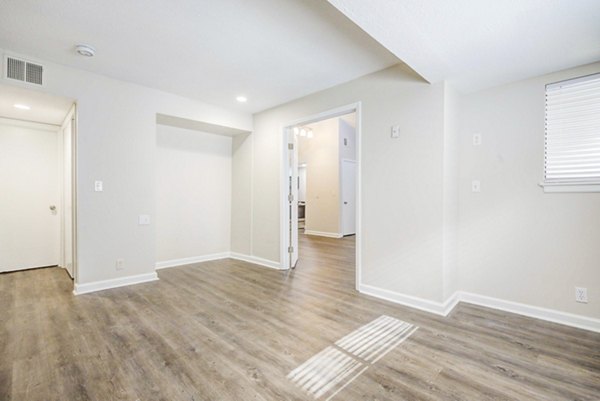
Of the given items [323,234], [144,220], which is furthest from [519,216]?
[323,234]

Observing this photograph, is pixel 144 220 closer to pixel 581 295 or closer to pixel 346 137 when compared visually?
pixel 581 295

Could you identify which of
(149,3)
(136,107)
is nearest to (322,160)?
(136,107)

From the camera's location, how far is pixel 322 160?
844cm

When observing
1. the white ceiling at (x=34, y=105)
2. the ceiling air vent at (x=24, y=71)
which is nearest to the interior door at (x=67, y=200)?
the white ceiling at (x=34, y=105)

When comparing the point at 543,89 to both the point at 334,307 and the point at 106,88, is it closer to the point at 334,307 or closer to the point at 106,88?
the point at 334,307

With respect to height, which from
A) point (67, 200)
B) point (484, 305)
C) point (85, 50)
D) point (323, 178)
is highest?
point (85, 50)

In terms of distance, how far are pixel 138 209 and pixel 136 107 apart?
1.35m

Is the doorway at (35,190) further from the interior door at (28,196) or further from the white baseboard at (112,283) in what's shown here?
the white baseboard at (112,283)

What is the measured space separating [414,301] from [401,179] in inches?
51.3

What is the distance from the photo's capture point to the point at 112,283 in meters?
3.49

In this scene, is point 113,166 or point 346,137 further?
point 346,137

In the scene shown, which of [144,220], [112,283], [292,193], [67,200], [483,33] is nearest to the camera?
[483,33]

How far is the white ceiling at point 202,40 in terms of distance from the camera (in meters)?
2.17

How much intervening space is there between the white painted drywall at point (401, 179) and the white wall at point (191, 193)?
251 cm
